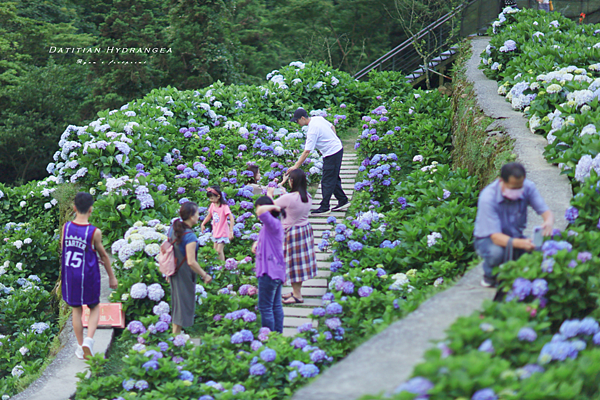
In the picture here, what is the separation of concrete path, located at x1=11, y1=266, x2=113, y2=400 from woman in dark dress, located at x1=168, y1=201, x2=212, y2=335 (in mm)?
838

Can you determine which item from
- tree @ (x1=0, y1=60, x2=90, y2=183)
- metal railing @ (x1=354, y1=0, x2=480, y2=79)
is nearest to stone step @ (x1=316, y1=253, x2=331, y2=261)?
metal railing @ (x1=354, y1=0, x2=480, y2=79)

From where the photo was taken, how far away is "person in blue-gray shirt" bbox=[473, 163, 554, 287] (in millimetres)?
3645

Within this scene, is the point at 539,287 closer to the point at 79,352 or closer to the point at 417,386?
the point at 417,386

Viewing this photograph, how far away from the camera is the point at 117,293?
5.63 m

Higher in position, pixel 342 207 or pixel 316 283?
pixel 342 207

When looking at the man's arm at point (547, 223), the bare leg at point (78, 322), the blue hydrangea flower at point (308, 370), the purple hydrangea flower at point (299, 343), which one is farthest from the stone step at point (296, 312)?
the man's arm at point (547, 223)

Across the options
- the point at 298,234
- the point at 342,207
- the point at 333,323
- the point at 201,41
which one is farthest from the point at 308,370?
the point at 201,41

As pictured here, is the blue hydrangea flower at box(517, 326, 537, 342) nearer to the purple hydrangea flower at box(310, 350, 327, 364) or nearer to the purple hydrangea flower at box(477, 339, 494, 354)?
the purple hydrangea flower at box(477, 339, 494, 354)

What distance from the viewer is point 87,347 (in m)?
5.03

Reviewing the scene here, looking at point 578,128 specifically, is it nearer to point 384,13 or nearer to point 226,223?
point 226,223

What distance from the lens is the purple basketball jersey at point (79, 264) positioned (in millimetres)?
4852

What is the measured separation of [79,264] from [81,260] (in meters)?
0.04

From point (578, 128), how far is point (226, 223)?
144 inches

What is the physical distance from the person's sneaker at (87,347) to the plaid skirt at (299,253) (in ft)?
6.11
